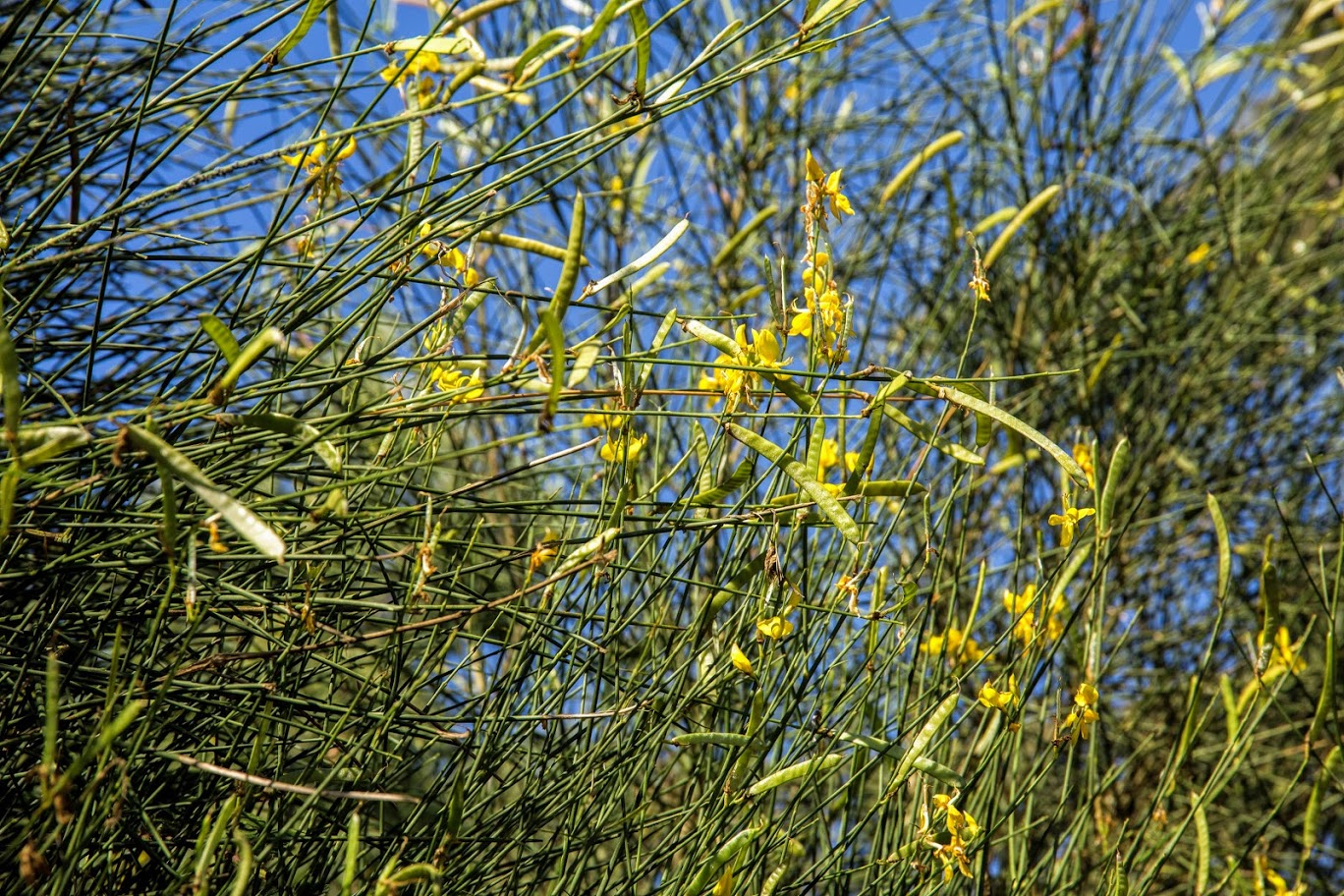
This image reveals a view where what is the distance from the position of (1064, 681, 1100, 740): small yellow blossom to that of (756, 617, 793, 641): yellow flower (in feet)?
0.93

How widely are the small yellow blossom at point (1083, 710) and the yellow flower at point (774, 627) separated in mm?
283

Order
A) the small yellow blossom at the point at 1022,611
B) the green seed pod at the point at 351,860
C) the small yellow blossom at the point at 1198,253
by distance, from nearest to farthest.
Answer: the green seed pod at the point at 351,860
the small yellow blossom at the point at 1022,611
the small yellow blossom at the point at 1198,253

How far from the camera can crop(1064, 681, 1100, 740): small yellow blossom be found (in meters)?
1.14

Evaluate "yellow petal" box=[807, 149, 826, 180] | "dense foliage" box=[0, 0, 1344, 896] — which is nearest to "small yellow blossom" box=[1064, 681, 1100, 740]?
"dense foliage" box=[0, 0, 1344, 896]

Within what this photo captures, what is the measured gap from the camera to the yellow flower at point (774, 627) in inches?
41.1

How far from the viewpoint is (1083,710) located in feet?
3.79

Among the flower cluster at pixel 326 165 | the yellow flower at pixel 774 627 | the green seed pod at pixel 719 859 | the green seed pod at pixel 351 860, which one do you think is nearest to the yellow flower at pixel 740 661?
the yellow flower at pixel 774 627

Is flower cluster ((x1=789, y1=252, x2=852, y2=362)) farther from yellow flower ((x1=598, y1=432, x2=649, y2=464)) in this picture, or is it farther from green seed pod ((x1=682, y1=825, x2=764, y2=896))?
green seed pod ((x1=682, y1=825, x2=764, y2=896))

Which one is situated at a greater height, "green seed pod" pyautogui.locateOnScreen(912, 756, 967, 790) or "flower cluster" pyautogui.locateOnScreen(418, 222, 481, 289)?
"flower cluster" pyautogui.locateOnScreen(418, 222, 481, 289)

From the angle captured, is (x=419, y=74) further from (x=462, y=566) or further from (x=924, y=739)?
(x=924, y=739)

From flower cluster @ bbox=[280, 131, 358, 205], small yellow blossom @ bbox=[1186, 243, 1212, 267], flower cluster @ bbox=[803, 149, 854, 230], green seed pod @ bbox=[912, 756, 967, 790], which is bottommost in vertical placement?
small yellow blossom @ bbox=[1186, 243, 1212, 267]

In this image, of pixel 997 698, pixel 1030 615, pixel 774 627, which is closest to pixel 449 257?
pixel 774 627

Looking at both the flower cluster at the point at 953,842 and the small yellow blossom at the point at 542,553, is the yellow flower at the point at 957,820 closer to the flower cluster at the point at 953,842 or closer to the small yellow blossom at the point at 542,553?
the flower cluster at the point at 953,842

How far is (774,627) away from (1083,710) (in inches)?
12.8
